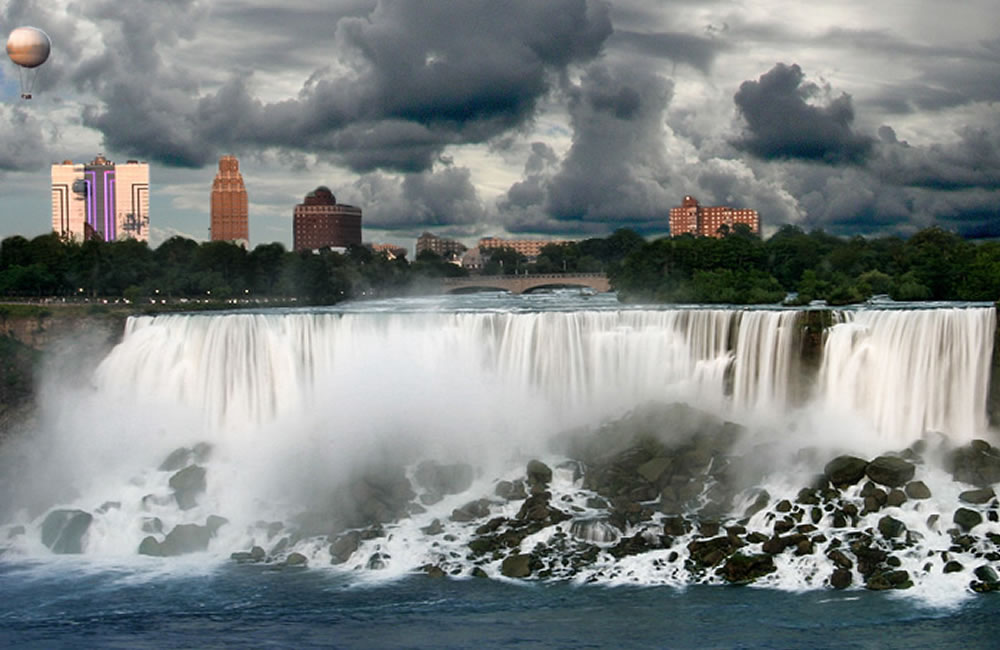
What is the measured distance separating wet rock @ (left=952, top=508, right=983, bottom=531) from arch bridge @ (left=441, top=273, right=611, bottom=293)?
86.6m

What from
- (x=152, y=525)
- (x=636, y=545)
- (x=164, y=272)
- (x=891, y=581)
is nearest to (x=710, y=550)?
(x=636, y=545)

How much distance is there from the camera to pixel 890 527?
92.0ft

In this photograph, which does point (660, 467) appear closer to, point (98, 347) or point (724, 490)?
point (724, 490)

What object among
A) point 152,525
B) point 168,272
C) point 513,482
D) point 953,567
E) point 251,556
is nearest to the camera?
point 953,567

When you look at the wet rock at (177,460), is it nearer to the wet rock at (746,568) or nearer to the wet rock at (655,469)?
the wet rock at (655,469)

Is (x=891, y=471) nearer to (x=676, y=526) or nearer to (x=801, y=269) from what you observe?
(x=676, y=526)

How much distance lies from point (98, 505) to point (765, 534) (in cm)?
2075

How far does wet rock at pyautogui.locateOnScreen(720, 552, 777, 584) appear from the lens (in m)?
26.8

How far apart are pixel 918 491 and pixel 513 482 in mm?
11744

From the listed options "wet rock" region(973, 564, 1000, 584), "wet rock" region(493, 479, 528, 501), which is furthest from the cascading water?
"wet rock" region(973, 564, 1000, 584)

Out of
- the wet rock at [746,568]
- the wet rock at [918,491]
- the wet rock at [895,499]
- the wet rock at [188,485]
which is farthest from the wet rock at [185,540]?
the wet rock at [918,491]

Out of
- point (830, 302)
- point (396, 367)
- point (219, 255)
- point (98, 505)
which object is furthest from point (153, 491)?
point (219, 255)

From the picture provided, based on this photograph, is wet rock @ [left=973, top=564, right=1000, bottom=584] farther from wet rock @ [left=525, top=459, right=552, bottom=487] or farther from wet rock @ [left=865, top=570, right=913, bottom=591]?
wet rock @ [left=525, top=459, right=552, bottom=487]

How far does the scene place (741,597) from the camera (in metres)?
25.7
